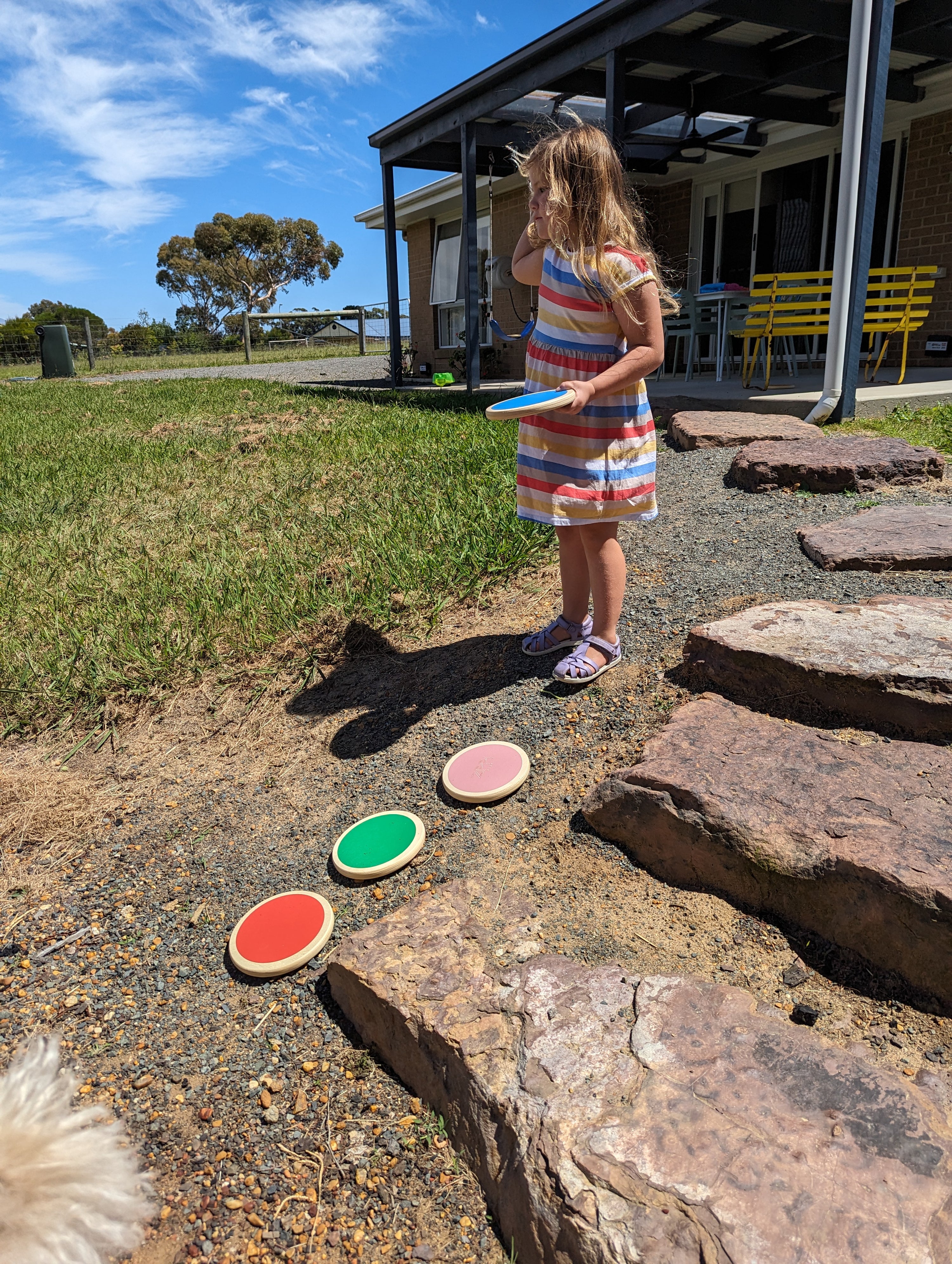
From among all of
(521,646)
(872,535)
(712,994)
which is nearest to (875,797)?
(712,994)

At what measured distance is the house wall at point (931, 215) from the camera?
8.45 metres

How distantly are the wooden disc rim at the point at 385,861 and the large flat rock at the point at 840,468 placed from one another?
2.44m

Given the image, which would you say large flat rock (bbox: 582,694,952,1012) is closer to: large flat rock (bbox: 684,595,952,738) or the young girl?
large flat rock (bbox: 684,595,952,738)

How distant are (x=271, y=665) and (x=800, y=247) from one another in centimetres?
1005

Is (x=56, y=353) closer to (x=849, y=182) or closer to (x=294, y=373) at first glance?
(x=294, y=373)

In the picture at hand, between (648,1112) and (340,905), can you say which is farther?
(340,905)

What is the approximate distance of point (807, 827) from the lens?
1.61 metres

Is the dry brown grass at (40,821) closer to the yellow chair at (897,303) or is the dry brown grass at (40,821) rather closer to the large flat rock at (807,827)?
the large flat rock at (807,827)

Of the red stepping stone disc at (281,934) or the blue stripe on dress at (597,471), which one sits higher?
the blue stripe on dress at (597,471)

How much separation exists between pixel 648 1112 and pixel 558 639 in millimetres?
1543

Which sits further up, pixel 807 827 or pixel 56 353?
pixel 56 353

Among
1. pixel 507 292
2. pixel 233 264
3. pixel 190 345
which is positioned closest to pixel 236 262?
pixel 233 264

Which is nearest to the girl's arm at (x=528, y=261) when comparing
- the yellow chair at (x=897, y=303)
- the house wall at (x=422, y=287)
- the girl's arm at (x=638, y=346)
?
the girl's arm at (x=638, y=346)

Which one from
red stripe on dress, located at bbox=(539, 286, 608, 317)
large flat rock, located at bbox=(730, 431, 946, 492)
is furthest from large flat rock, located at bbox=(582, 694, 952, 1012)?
large flat rock, located at bbox=(730, 431, 946, 492)
